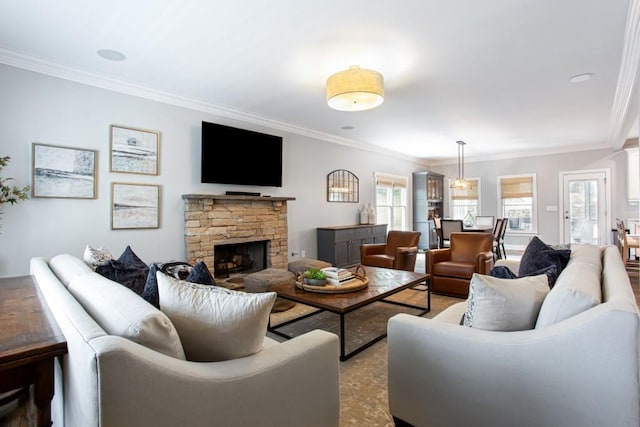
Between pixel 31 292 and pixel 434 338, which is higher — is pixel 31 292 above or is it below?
above

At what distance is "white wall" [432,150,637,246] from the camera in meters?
7.08

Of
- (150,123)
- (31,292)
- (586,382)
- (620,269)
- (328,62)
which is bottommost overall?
(586,382)

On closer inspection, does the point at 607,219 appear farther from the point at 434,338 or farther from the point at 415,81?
the point at 434,338

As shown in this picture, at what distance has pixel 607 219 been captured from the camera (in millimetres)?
7215

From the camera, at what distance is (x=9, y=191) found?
3010 mm

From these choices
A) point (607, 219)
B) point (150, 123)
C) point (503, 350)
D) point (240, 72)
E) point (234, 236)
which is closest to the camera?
point (503, 350)

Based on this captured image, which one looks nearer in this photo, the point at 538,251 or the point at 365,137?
the point at 538,251

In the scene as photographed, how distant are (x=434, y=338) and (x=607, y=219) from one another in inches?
321

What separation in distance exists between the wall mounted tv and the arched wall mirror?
1359 millimetres

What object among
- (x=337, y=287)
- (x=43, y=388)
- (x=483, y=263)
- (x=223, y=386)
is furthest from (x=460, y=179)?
(x=43, y=388)

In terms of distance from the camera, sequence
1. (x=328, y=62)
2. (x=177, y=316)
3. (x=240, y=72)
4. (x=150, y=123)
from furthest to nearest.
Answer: (x=150, y=123)
(x=240, y=72)
(x=328, y=62)
(x=177, y=316)

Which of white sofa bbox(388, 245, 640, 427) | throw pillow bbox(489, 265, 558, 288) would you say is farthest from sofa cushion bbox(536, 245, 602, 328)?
throw pillow bbox(489, 265, 558, 288)

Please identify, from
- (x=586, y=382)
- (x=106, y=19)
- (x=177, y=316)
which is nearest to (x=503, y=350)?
(x=586, y=382)

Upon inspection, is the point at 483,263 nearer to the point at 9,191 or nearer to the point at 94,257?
the point at 94,257
